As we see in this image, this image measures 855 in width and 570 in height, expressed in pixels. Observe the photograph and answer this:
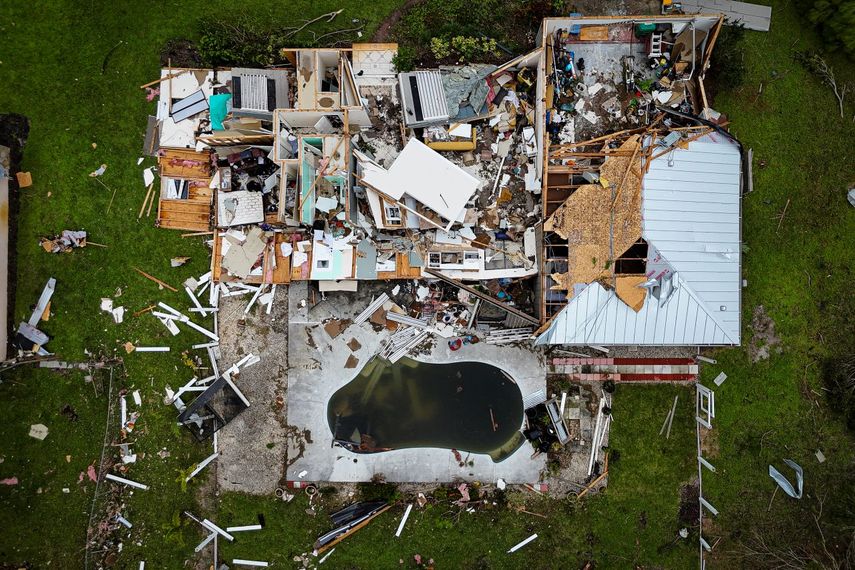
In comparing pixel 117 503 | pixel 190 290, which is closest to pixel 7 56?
pixel 190 290

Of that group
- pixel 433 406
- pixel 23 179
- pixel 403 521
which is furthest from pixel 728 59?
pixel 23 179

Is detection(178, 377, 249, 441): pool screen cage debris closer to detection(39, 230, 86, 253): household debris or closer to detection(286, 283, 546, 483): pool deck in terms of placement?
detection(286, 283, 546, 483): pool deck

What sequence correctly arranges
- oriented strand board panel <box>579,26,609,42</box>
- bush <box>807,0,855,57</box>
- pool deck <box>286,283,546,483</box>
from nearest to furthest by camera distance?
bush <box>807,0,855,57</box> → oriented strand board panel <box>579,26,609,42</box> → pool deck <box>286,283,546,483</box>

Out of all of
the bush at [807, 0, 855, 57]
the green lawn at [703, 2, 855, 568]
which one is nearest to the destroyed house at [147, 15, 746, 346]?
the green lawn at [703, 2, 855, 568]

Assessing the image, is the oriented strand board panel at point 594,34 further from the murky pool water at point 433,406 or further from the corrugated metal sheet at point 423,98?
the murky pool water at point 433,406

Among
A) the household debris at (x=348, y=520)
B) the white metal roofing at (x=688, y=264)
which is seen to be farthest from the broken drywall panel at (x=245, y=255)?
the white metal roofing at (x=688, y=264)

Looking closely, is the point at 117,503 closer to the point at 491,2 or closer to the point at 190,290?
the point at 190,290
